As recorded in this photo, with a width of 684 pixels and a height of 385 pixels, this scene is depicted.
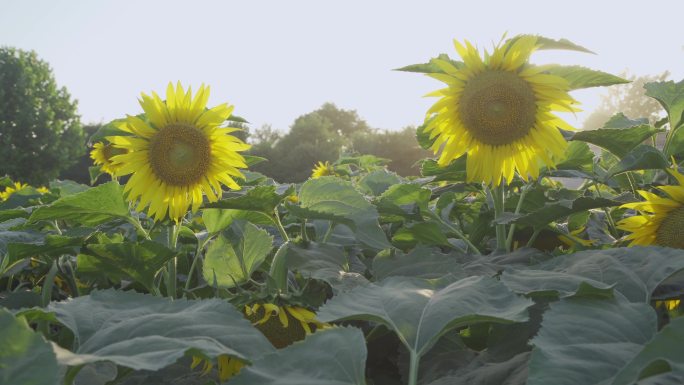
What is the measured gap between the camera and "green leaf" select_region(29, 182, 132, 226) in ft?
4.78

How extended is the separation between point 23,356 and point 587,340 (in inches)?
25.2

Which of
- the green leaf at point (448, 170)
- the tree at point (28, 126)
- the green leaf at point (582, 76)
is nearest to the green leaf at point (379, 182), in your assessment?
the green leaf at point (448, 170)

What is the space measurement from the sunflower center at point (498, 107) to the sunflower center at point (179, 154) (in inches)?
31.1

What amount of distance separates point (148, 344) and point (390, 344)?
0.54 meters

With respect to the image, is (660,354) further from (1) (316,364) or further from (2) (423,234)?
(2) (423,234)

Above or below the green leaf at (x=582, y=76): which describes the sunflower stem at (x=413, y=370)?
below

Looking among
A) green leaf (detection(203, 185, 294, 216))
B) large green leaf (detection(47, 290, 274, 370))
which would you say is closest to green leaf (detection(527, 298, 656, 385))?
large green leaf (detection(47, 290, 274, 370))

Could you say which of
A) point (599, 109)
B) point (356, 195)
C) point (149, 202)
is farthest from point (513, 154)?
point (599, 109)

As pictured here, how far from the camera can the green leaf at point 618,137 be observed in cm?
169

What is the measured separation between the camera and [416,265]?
4.37 feet

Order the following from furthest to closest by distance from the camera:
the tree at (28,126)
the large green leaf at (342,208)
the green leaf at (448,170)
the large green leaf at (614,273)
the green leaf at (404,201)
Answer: the tree at (28,126), the green leaf at (448,170), the green leaf at (404,201), the large green leaf at (342,208), the large green leaf at (614,273)

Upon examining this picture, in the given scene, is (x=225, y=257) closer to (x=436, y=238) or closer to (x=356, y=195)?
(x=356, y=195)

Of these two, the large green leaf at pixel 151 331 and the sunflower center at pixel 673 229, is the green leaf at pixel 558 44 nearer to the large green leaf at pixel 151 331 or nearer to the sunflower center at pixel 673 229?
the sunflower center at pixel 673 229

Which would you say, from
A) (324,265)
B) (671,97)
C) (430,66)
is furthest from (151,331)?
(671,97)
